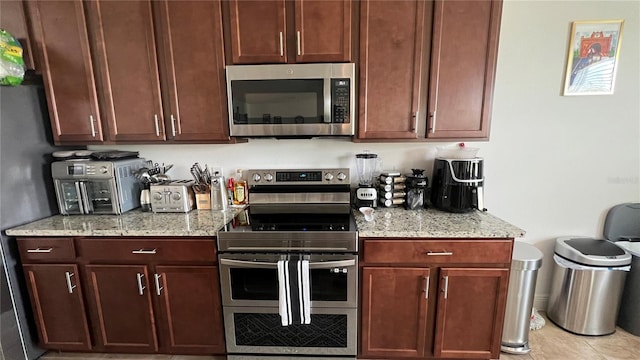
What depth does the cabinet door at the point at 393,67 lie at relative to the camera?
1667 millimetres

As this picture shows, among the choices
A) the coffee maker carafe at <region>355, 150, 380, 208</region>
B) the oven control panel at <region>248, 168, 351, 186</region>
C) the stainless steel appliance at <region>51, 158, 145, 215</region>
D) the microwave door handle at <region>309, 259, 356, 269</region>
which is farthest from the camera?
the oven control panel at <region>248, 168, 351, 186</region>

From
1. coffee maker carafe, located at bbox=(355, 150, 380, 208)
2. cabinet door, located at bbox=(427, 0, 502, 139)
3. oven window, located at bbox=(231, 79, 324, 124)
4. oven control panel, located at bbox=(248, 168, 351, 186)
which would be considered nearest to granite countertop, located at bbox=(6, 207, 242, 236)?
oven control panel, located at bbox=(248, 168, 351, 186)

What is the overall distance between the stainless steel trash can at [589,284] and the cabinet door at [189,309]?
94.3 inches

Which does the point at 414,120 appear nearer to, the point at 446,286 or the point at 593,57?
the point at 446,286

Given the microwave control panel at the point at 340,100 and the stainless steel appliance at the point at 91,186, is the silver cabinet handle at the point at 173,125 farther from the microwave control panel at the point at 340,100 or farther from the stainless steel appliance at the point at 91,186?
the microwave control panel at the point at 340,100

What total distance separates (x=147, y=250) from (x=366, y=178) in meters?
1.53

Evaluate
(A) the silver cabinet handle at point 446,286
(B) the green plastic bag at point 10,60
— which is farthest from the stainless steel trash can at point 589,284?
(B) the green plastic bag at point 10,60

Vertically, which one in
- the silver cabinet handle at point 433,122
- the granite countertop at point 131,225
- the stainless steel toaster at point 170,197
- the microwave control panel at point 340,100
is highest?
the microwave control panel at point 340,100

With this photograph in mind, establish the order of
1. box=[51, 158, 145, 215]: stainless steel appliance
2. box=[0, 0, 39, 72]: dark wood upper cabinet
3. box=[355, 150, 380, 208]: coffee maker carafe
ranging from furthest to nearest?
1. box=[355, 150, 380, 208]: coffee maker carafe
2. box=[51, 158, 145, 215]: stainless steel appliance
3. box=[0, 0, 39, 72]: dark wood upper cabinet

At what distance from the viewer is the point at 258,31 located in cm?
172

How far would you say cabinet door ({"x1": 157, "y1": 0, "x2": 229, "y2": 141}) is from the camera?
173cm

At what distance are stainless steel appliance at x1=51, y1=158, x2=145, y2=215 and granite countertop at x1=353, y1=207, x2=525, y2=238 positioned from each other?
5.29 feet

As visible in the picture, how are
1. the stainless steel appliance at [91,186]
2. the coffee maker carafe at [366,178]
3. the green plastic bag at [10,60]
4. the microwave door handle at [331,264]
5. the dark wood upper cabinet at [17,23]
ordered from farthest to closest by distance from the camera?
the coffee maker carafe at [366,178]
the stainless steel appliance at [91,186]
the dark wood upper cabinet at [17,23]
the green plastic bag at [10,60]
the microwave door handle at [331,264]

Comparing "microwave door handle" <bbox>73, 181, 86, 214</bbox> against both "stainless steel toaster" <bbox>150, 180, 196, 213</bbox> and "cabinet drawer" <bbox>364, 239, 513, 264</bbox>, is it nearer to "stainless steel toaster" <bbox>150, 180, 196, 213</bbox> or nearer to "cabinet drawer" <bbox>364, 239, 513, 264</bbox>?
"stainless steel toaster" <bbox>150, 180, 196, 213</bbox>
